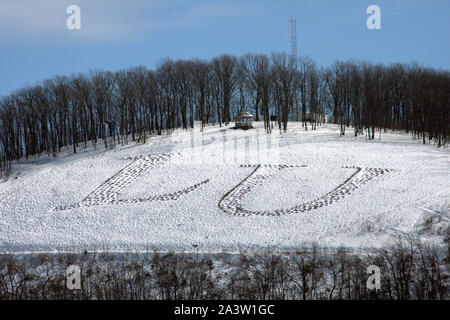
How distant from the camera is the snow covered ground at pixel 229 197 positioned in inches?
1194

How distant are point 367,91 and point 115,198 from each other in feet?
121

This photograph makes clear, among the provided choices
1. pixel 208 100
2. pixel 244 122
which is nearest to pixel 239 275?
pixel 244 122

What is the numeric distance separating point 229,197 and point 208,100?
4055 cm

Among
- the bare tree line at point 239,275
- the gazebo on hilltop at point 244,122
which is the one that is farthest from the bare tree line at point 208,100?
the bare tree line at point 239,275

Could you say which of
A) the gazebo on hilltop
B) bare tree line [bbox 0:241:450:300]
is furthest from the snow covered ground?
the gazebo on hilltop

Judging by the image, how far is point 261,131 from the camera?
62.1 m

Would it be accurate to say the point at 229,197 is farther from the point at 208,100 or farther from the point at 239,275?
the point at 208,100

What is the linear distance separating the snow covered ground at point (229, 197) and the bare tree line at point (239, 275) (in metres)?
1.60

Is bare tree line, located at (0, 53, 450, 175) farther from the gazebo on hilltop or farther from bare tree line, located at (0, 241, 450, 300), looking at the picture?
bare tree line, located at (0, 241, 450, 300)

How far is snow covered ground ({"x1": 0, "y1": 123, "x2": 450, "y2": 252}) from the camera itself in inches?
1194

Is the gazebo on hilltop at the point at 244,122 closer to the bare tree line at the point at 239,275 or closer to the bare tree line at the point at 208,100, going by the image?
the bare tree line at the point at 208,100

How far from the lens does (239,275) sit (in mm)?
25359
